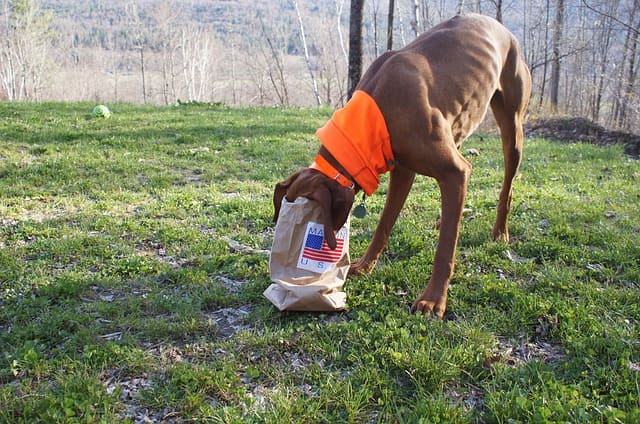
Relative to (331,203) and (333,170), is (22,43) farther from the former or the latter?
(331,203)

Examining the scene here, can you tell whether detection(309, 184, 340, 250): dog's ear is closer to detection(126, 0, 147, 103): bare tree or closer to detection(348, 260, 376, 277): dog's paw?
detection(348, 260, 376, 277): dog's paw

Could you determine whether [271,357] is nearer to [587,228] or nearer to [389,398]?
[389,398]

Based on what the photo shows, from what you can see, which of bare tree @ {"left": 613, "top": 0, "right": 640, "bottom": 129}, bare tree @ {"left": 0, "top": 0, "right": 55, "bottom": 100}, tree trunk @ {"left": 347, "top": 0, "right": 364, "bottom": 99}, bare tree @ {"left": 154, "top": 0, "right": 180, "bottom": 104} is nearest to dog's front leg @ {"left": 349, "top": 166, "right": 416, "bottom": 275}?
tree trunk @ {"left": 347, "top": 0, "right": 364, "bottom": 99}

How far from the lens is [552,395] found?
2.45 m

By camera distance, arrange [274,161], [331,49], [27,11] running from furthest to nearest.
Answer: [27,11] < [331,49] < [274,161]

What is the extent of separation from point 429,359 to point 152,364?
5.15 feet

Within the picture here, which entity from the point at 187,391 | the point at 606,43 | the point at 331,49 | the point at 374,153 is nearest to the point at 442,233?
the point at 374,153

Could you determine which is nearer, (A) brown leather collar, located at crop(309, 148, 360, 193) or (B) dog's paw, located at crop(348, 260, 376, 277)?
(A) brown leather collar, located at crop(309, 148, 360, 193)

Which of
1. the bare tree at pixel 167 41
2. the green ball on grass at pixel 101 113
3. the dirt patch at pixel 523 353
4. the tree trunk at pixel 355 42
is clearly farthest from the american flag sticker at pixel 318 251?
the bare tree at pixel 167 41

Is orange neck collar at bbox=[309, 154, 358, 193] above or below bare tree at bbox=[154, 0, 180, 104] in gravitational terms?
below

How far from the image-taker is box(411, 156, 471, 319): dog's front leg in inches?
130

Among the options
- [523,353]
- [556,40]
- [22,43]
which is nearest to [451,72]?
[523,353]

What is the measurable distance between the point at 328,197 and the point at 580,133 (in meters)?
10.6

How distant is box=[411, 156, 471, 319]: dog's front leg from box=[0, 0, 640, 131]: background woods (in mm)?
8823
